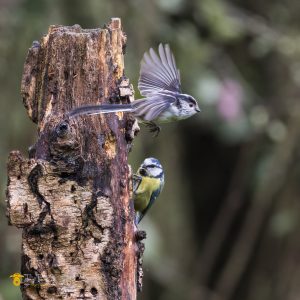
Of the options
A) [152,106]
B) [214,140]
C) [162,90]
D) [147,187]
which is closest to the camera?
[152,106]

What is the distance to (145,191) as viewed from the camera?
4.11 meters

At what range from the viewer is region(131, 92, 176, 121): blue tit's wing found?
3.36 meters

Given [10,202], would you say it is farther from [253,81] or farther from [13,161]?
[253,81]

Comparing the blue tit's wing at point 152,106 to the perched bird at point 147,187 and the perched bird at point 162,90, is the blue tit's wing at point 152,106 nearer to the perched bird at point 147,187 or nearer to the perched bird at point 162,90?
the perched bird at point 162,90

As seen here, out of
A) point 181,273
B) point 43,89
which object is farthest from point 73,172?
point 181,273

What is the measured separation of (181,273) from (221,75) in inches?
83.0

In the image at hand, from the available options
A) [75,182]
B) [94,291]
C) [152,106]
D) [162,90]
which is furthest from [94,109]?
[162,90]

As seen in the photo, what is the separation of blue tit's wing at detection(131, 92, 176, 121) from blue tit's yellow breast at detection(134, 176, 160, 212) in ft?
1.63

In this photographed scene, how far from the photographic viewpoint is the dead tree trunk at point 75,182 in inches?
119

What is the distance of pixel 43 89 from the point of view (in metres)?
3.20

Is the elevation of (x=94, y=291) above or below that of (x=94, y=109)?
below

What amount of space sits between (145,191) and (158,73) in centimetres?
59

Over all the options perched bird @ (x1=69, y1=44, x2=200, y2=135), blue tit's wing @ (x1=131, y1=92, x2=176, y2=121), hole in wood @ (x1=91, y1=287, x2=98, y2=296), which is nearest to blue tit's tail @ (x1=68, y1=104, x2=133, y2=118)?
blue tit's wing @ (x1=131, y1=92, x2=176, y2=121)

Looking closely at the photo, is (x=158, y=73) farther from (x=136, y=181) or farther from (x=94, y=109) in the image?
(x=94, y=109)
